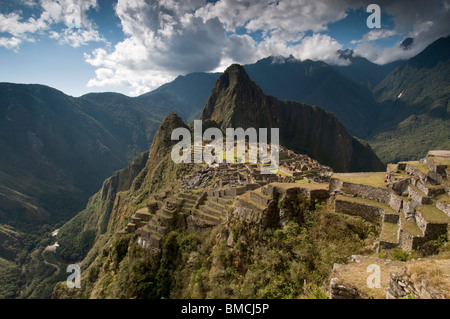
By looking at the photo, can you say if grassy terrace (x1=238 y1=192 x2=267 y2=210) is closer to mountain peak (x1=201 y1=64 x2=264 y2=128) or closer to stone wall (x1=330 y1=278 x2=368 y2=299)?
stone wall (x1=330 y1=278 x2=368 y2=299)

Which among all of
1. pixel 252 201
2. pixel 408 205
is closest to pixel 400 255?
pixel 408 205

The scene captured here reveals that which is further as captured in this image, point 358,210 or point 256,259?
point 256,259

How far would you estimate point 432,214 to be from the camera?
31.1 feet

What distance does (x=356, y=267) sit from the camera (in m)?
8.31

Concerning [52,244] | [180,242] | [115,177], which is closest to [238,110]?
[115,177]

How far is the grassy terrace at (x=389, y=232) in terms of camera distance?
1002cm

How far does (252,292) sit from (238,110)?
499 feet

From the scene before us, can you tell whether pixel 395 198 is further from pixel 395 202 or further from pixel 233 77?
pixel 233 77

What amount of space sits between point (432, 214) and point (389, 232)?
171cm

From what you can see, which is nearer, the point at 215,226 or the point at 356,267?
the point at 356,267

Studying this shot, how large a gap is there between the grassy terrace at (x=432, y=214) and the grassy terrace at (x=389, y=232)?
51.8 inches

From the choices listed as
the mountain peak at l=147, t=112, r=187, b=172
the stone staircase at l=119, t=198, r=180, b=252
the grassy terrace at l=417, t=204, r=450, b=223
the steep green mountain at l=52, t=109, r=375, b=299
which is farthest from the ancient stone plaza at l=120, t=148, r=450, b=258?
the mountain peak at l=147, t=112, r=187, b=172

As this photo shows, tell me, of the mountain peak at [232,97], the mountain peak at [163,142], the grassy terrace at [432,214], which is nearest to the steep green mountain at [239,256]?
the grassy terrace at [432,214]
